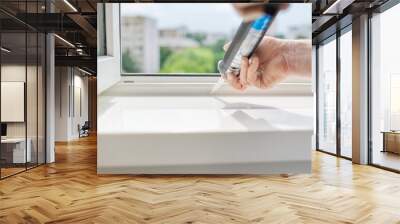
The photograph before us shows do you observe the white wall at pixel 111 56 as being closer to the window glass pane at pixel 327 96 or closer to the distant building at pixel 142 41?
the distant building at pixel 142 41

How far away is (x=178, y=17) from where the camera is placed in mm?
6113

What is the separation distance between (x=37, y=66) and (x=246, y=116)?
12.9ft

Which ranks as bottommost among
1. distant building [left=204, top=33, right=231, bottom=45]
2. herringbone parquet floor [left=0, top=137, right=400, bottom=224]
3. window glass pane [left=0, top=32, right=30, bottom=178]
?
herringbone parquet floor [left=0, top=137, right=400, bottom=224]

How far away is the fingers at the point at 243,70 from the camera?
5880 mm

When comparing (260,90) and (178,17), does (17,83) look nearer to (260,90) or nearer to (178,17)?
(178,17)

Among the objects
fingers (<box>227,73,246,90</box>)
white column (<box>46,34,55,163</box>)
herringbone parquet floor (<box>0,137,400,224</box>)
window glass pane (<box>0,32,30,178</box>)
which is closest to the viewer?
herringbone parquet floor (<box>0,137,400,224</box>)

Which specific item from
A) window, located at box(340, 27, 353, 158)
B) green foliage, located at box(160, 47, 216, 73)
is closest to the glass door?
window, located at box(340, 27, 353, 158)

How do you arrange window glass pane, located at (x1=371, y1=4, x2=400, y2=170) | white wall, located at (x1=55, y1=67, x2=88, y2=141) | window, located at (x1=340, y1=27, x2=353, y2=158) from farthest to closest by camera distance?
white wall, located at (x1=55, y1=67, x2=88, y2=141), window, located at (x1=340, y1=27, x2=353, y2=158), window glass pane, located at (x1=371, y1=4, x2=400, y2=170)

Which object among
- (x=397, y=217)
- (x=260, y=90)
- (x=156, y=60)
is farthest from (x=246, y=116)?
(x=397, y=217)

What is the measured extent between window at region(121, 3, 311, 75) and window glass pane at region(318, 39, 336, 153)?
368cm

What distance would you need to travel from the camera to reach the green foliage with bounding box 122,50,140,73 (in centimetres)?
605

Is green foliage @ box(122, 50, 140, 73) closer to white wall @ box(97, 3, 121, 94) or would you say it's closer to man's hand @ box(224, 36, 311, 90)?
white wall @ box(97, 3, 121, 94)

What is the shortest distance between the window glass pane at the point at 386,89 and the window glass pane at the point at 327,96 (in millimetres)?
1912

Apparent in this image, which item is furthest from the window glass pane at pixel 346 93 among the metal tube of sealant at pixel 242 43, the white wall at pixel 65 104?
the white wall at pixel 65 104
